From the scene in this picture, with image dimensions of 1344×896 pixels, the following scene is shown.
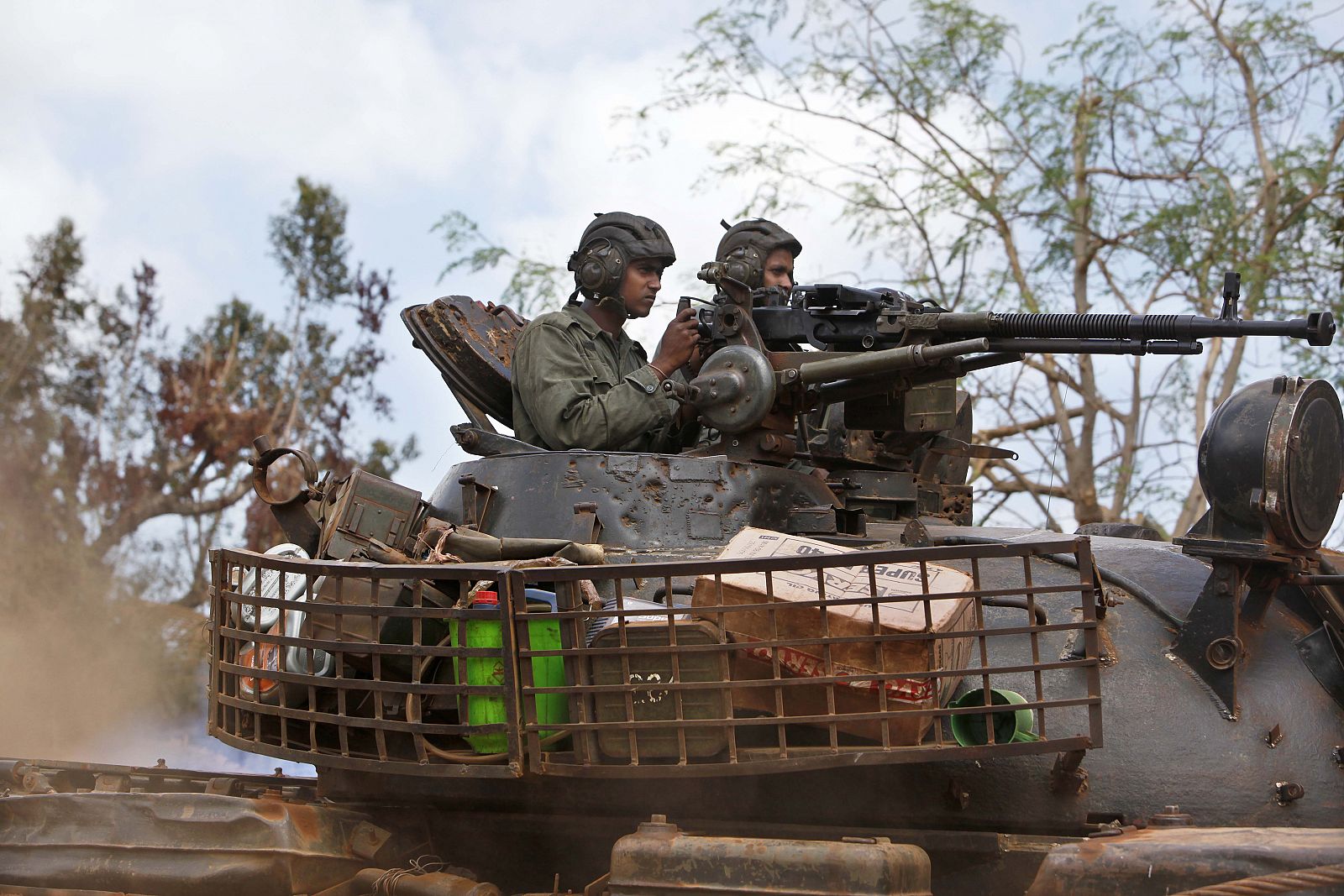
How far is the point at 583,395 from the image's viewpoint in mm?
5156

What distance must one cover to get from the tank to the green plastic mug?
12mm

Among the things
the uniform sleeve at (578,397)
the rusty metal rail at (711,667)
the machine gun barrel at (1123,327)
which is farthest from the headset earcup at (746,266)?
the rusty metal rail at (711,667)

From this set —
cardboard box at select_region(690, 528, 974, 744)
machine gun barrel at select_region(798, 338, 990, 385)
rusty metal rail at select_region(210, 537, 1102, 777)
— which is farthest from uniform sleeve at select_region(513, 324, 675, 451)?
cardboard box at select_region(690, 528, 974, 744)

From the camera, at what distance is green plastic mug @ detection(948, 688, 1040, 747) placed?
3580 millimetres

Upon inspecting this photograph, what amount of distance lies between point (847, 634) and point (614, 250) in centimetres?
234

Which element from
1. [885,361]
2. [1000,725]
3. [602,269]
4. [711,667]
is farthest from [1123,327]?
[711,667]

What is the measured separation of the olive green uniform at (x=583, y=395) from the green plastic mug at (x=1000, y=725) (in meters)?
1.77

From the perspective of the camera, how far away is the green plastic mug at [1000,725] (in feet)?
11.7

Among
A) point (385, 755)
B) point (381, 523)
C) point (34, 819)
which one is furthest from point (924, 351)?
point (34, 819)

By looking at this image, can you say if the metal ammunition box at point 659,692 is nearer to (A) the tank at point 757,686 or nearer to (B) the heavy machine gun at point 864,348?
(A) the tank at point 757,686

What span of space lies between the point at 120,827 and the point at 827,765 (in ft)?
6.53

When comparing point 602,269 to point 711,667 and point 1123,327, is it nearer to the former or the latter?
point 1123,327

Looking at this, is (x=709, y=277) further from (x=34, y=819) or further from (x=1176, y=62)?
(x=1176, y=62)

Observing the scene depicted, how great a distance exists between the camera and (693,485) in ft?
15.4
